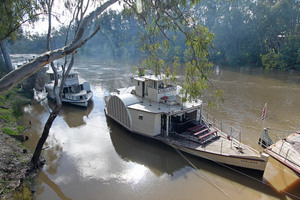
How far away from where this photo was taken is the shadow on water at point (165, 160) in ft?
35.5

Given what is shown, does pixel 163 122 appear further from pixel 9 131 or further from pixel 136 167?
pixel 9 131

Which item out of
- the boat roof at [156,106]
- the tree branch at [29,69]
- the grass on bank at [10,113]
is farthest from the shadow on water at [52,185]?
the tree branch at [29,69]

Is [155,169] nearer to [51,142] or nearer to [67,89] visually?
[51,142]

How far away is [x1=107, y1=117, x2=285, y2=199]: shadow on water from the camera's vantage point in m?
10.8

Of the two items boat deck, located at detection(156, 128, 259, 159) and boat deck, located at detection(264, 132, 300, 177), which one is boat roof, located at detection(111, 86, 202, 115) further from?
boat deck, located at detection(264, 132, 300, 177)

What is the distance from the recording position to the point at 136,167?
1249 cm

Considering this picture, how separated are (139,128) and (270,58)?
43440 millimetres

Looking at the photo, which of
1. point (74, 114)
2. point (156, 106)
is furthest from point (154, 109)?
point (74, 114)

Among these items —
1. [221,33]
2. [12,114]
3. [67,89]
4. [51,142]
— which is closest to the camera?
[51,142]

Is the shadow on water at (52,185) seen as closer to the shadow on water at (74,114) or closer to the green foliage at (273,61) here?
the shadow on water at (74,114)

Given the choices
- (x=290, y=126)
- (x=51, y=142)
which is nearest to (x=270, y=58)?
(x=290, y=126)

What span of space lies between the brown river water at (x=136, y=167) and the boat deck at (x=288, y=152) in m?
1.47

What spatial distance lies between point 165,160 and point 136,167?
187 centimetres

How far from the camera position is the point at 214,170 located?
38.3ft
